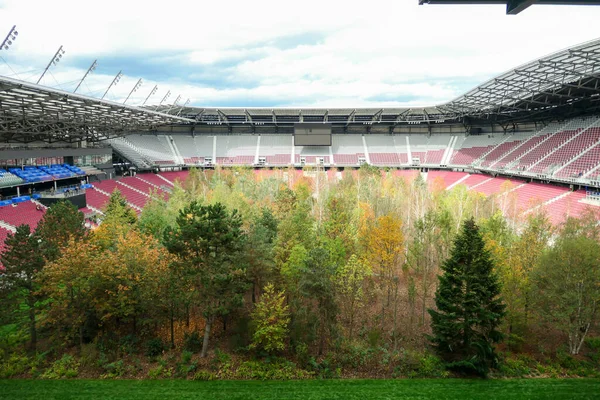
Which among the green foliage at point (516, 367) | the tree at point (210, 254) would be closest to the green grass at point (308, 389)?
the green foliage at point (516, 367)

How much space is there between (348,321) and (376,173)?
3132 cm

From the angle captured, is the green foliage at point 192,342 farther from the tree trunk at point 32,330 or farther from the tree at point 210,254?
the tree trunk at point 32,330

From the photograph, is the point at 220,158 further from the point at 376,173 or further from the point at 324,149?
the point at 376,173

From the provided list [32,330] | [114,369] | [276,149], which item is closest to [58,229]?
[32,330]

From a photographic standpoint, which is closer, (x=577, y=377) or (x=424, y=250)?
(x=577, y=377)

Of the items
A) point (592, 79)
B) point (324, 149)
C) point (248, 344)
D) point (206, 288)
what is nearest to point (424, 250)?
point (248, 344)

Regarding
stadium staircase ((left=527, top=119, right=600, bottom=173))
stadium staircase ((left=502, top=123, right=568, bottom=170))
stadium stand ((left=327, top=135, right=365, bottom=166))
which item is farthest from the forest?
stadium stand ((left=327, top=135, right=365, bottom=166))

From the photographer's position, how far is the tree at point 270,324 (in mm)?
14344

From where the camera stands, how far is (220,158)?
216 feet

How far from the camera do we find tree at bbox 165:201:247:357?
44.2 feet

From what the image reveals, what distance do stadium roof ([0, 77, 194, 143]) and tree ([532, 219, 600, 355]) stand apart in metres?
31.7

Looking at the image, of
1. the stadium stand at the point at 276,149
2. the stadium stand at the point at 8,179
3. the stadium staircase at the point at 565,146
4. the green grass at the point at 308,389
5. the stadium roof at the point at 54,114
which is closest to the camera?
the green grass at the point at 308,389

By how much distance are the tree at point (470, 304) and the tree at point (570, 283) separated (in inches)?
104

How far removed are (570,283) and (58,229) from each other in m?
25.1
